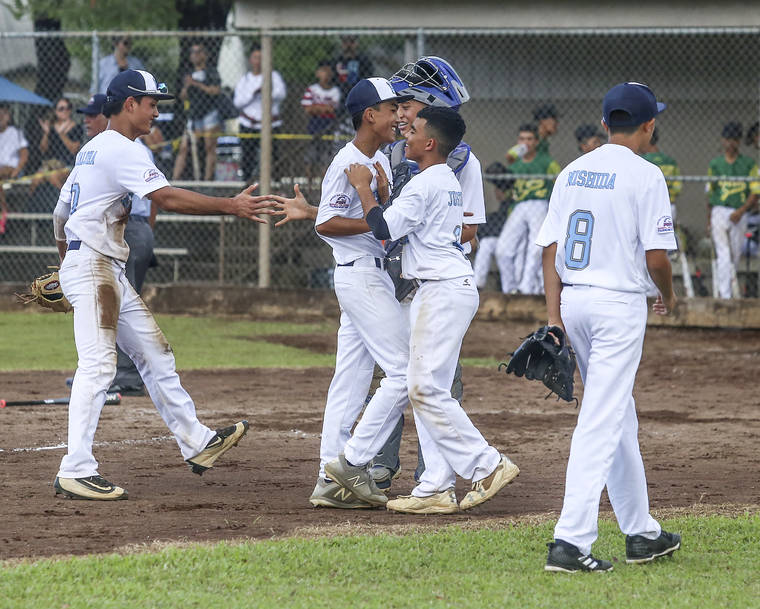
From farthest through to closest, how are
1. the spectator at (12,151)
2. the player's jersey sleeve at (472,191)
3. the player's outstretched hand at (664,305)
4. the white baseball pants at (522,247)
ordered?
1. the spectator at (12,151)
2. the white baseball pants at (522,247)
3. the player's jersey sleeve at (472,191)
4. the player's outstretched hand at (664,305)

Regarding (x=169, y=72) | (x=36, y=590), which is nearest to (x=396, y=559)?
(x=36, y=590)

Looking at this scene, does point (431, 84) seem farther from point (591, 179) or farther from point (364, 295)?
point (591, 179)

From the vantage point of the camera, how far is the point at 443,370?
19.8 ft

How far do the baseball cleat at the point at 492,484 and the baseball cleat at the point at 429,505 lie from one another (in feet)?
0.31

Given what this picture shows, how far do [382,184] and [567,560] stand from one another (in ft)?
7.13

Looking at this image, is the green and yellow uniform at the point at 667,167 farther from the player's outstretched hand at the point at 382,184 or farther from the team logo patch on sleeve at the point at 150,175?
the team logo patch on sleeve at the point at 150,175

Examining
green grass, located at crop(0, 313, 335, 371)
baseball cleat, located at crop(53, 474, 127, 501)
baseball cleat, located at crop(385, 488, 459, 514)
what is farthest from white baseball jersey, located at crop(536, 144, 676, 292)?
green grass, located at crop(0, 313, 335, 371)

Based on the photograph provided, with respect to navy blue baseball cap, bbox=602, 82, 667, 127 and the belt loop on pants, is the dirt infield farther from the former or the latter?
navy blue baseball cap, bbox=602, 82, 667, 127

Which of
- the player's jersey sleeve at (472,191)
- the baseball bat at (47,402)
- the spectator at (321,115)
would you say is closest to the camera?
the player's jersey sleeve at (472,191)

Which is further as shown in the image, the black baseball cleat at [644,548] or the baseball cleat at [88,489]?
the baseball cleat at [88,489]

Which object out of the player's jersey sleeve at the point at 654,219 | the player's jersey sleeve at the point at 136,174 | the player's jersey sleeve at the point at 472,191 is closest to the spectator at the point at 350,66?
the player's jersey sleeve at the point at 472,191

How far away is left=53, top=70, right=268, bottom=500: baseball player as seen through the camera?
652cm

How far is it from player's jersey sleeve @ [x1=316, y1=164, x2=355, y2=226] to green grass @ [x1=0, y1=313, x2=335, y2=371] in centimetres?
596

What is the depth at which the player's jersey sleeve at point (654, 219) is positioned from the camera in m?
5.05
